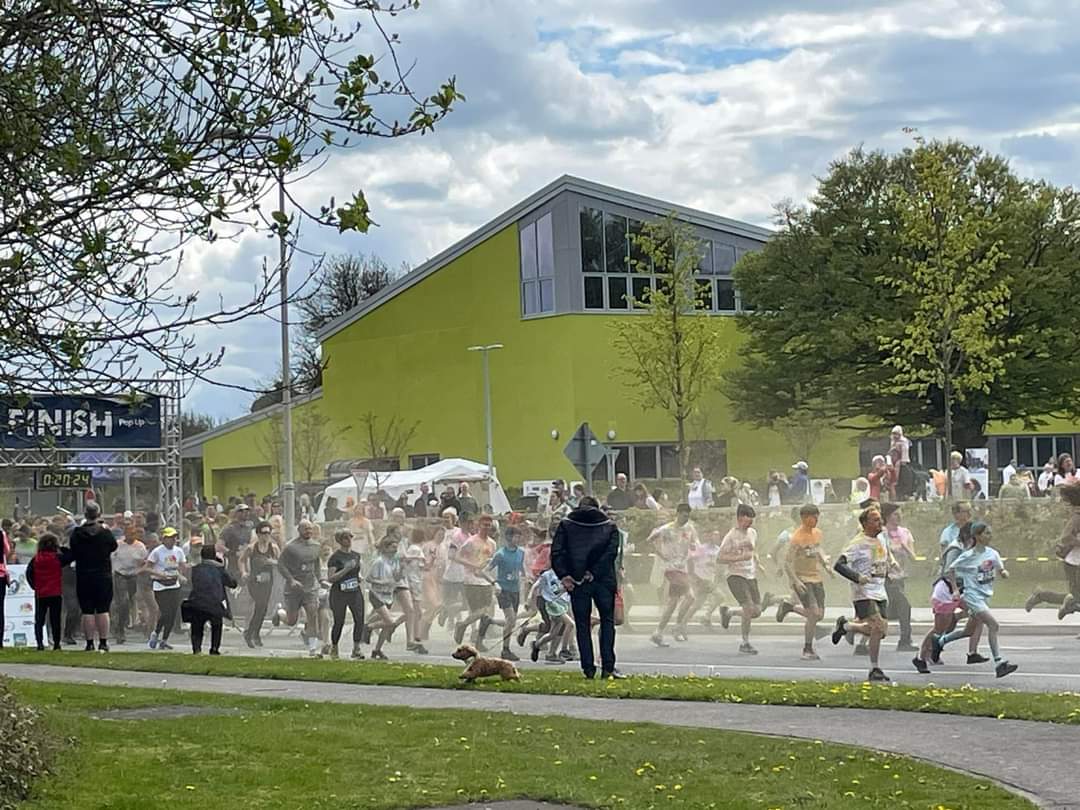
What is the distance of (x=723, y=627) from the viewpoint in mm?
22734

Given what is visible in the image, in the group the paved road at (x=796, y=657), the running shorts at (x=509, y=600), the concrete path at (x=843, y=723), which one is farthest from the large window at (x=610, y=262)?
the concrete path at (x=843, y=723)

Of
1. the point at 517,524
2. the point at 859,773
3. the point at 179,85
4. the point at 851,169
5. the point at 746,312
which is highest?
the point at 851,169

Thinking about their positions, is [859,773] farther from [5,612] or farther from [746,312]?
[746,312]

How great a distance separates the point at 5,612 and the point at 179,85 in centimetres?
1703

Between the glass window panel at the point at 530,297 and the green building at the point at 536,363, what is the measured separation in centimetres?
→ 5

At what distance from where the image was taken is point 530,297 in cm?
5669

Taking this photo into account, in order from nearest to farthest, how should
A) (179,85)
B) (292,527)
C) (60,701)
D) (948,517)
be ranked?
(179,85) → (60,701) → (948,517) → (292,527)

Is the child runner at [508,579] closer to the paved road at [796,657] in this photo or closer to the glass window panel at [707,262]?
the paved road at [796,657]

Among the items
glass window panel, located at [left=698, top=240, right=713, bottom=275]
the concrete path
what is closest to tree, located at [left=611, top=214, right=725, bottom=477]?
glass window panel, located at [left=698, top=240, right=713, bottom=275]

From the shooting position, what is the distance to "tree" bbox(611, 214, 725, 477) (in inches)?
1933

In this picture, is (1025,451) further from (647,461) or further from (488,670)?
(488,670)

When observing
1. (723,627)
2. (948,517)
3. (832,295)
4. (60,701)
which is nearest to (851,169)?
(832,295)

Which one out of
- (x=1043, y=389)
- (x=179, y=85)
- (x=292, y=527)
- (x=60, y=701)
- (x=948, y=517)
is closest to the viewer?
(x=179, y=85)

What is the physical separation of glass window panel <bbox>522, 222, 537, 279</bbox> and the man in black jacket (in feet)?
132
